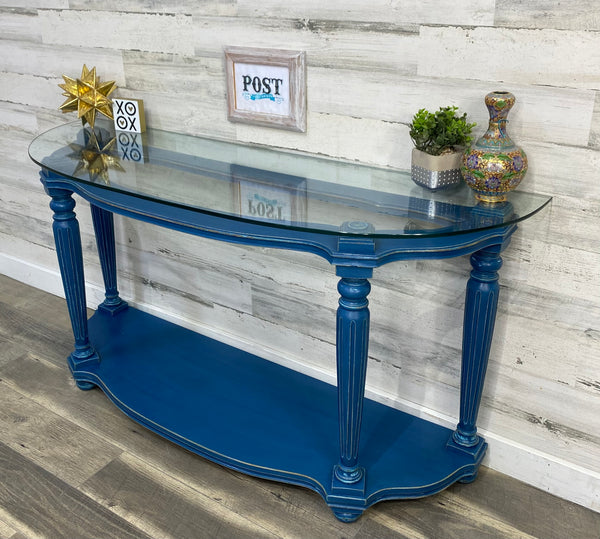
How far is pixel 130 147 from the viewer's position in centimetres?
200

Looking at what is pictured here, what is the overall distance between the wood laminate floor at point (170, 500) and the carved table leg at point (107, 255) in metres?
0.49

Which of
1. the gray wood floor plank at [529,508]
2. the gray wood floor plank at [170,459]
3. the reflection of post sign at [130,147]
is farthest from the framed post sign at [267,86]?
the gray wood floor plank at [529,508]

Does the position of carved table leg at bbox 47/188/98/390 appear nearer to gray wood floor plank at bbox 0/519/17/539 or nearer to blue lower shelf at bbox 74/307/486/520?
blue lower shelf at bbox 74/307/486/520

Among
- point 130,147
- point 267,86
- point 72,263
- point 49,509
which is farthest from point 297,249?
point 49,509

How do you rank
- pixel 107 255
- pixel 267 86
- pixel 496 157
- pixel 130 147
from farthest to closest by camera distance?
pixel 107 255 < pixel 130 147 < pixel 267 86 < pixel 496 157

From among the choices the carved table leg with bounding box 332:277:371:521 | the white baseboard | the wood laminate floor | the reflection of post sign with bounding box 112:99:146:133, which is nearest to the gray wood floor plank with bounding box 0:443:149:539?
the wood laminate floor

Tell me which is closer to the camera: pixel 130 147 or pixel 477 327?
pixel 477 327

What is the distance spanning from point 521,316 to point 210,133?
3.57 ft

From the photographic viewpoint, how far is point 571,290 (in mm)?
1614

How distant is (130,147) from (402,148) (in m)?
0.84

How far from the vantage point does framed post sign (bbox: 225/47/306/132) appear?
181 centimetres

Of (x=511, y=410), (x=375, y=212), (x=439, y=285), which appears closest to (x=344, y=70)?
(x=375, y=212)

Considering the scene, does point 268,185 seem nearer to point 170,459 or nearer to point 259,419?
point 259,419

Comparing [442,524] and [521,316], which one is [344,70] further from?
[442,524]
